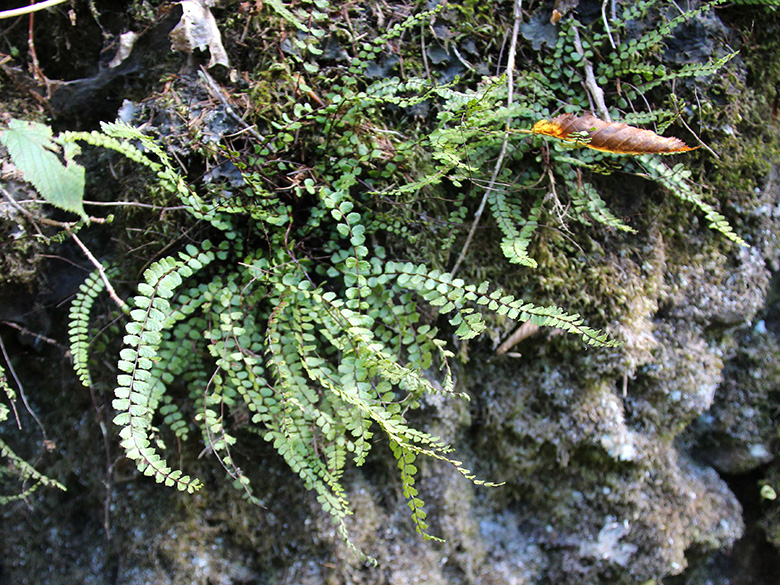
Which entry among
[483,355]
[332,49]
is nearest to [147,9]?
[332,49]

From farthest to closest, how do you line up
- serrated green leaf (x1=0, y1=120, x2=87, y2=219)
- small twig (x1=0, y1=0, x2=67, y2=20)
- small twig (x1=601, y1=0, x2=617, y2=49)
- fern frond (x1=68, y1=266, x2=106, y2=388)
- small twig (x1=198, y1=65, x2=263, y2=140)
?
small twig (x1=601, y1=0, x2=617, y2=49) → small twig (x1=198, y1=65, x2=263, y2=140) → fern frond (x1=68, y1=266, x2=106, y2=388) → small twig (x1=0, y1=0, x2=67, y2=20) → serrated green leaf (x1=0, y1=120, x2=87, y2=219)

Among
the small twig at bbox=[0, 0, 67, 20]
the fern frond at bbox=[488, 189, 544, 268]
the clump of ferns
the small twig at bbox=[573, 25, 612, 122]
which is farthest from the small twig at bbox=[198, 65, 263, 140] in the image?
the small twig at bbox=[573, 25, 612, 122]

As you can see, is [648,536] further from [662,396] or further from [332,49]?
[332,49]

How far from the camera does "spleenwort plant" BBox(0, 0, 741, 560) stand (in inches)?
65.2

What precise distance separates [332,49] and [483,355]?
56.4 inches

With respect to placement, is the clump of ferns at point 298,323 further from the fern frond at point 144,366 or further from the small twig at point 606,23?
the small twig at point 606,23

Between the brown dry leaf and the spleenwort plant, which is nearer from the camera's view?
the spleenwort plant

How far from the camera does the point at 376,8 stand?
2.13 m

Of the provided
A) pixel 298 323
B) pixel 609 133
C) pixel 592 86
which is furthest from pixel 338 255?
pixel 592 86

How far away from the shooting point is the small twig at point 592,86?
195 cm

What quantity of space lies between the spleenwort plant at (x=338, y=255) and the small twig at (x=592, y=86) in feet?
0.10

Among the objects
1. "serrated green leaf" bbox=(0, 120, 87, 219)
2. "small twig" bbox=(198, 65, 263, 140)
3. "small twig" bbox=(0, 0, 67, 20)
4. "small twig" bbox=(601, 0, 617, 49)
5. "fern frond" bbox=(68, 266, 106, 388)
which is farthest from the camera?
"small twig" bbox=(601, 0, 617, 49)

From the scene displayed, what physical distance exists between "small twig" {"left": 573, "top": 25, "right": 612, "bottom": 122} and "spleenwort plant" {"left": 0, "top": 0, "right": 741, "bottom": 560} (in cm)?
3

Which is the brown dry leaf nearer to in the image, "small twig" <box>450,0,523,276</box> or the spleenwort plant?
the spleenwort plant
